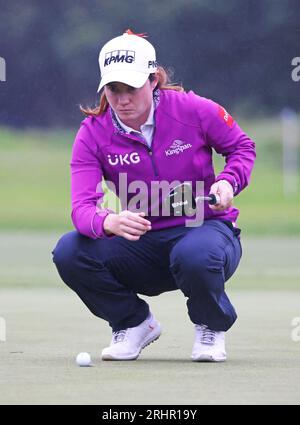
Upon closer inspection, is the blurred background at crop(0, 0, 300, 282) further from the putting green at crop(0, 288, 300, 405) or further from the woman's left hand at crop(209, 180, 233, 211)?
the woman's left hand at crop(209, 180, 233, 211)

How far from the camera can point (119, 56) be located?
18.5 ft

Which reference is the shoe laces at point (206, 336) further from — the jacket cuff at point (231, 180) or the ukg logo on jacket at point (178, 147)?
the ukg logo on jacket at point (178, 147)

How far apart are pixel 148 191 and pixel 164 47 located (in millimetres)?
17426

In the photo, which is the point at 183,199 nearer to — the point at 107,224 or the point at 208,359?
the point at 107,224

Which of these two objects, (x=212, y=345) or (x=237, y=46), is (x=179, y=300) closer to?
(x=212, y=345)

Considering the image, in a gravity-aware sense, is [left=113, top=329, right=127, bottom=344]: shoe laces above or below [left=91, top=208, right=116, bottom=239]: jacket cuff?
below

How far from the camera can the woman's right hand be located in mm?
5449

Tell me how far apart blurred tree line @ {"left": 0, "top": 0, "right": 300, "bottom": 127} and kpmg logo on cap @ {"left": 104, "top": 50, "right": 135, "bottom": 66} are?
16.5m

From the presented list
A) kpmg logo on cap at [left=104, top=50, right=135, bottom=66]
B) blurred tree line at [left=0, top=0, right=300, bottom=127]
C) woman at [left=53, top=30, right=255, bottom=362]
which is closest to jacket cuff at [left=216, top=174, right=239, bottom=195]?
woman at [left=53, top=30, right=255, bottom=362]

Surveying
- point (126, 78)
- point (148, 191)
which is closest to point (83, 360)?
point (148, 191)

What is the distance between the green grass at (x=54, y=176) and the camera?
21.0 meters

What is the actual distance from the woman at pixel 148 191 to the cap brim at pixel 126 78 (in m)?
0.03

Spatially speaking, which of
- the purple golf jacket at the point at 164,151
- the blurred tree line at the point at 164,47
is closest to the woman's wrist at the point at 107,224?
the purple golf jacket at the point at 164,151
